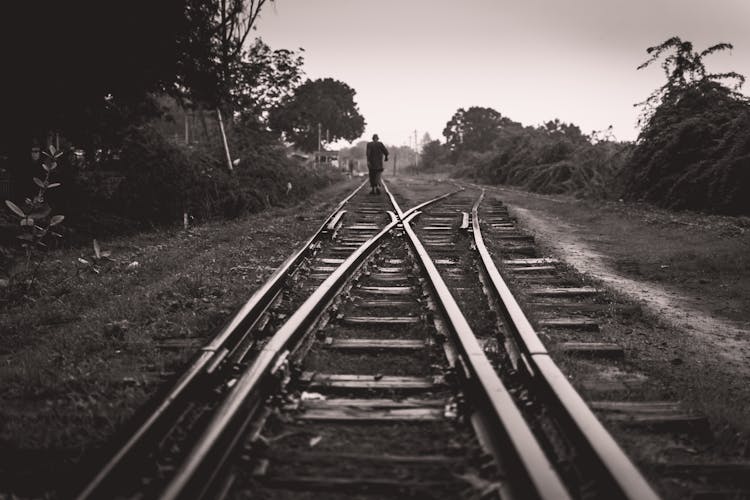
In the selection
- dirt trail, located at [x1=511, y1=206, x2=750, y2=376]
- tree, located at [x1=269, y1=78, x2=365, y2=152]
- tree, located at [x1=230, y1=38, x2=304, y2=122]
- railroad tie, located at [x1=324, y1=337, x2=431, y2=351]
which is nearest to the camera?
railroad tie, located at [x1=324, y1=337, x2=431, y2=351]

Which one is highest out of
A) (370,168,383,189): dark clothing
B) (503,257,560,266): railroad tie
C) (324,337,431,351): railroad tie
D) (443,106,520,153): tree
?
(443,106,520,153): tree

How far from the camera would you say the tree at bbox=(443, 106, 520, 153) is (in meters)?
62.9

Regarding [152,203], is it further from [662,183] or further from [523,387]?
[662,183]

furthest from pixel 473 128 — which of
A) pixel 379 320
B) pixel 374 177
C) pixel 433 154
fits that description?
pixel 379 320

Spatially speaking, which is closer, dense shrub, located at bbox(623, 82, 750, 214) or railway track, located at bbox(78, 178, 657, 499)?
railway track, located at bbox(78, 178, 657, 499)

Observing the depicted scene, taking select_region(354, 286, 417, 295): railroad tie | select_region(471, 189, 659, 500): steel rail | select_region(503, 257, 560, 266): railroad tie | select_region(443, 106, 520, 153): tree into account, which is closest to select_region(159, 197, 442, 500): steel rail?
select_region(354, 286, 417, 295): railroad tie

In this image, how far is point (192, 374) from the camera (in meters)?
2.78

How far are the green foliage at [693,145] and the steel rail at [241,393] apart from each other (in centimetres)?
1051

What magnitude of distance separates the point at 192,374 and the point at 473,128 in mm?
66527

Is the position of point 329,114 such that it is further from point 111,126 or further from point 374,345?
point 374,345

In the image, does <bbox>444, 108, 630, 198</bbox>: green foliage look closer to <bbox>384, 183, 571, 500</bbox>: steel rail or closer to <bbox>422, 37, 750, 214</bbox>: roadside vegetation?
<bbox>422, 37, 750, 214</bbox>: roadside vegetation

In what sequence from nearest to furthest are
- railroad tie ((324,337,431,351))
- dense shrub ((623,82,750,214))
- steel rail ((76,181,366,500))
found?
steel rail ((76,181,366,500)) < railroad tie ((324,337,431,351)) < dense shrub ((623,82,750,214))

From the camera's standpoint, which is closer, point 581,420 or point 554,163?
point 581,420

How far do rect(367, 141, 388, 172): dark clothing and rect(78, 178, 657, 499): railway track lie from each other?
11140 mm
